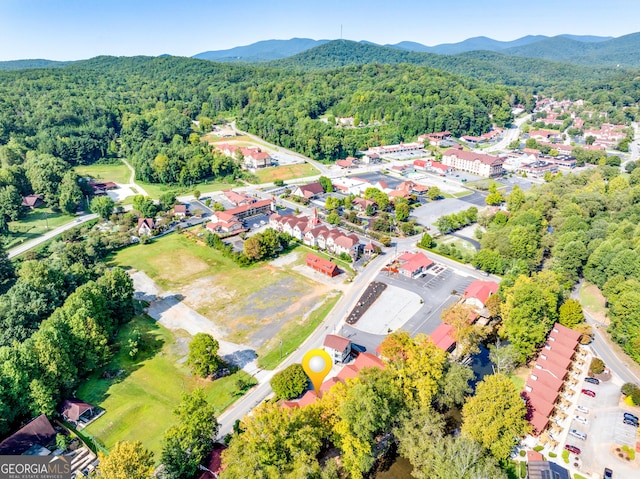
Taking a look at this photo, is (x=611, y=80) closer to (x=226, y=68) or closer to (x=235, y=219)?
(x=226, y=68)

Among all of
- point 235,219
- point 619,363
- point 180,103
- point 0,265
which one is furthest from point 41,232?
point 180,103

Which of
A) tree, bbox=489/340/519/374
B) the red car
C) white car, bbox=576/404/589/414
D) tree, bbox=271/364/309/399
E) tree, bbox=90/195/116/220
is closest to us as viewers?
the red car

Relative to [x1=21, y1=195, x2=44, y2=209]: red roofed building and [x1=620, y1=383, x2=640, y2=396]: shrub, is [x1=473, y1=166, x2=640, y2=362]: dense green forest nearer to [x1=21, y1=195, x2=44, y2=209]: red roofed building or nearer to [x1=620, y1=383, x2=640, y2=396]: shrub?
[x1=620, y1=383, x2=640, y2=396]: shrub

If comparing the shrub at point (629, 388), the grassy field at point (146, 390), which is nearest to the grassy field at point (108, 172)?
the grassy field at point (146, 390)

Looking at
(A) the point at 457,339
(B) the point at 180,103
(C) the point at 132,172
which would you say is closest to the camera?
(A) the point at 457,339

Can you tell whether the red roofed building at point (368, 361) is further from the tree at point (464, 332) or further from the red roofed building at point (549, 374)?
the red roofed building at point (549, 374)

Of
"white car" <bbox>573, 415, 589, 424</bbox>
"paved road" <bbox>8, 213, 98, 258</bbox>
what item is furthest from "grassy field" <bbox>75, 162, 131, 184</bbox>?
"white car" <bbox>573, 415, 589, 424</bbox>

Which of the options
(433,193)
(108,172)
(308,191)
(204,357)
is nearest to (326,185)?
(308,191)
